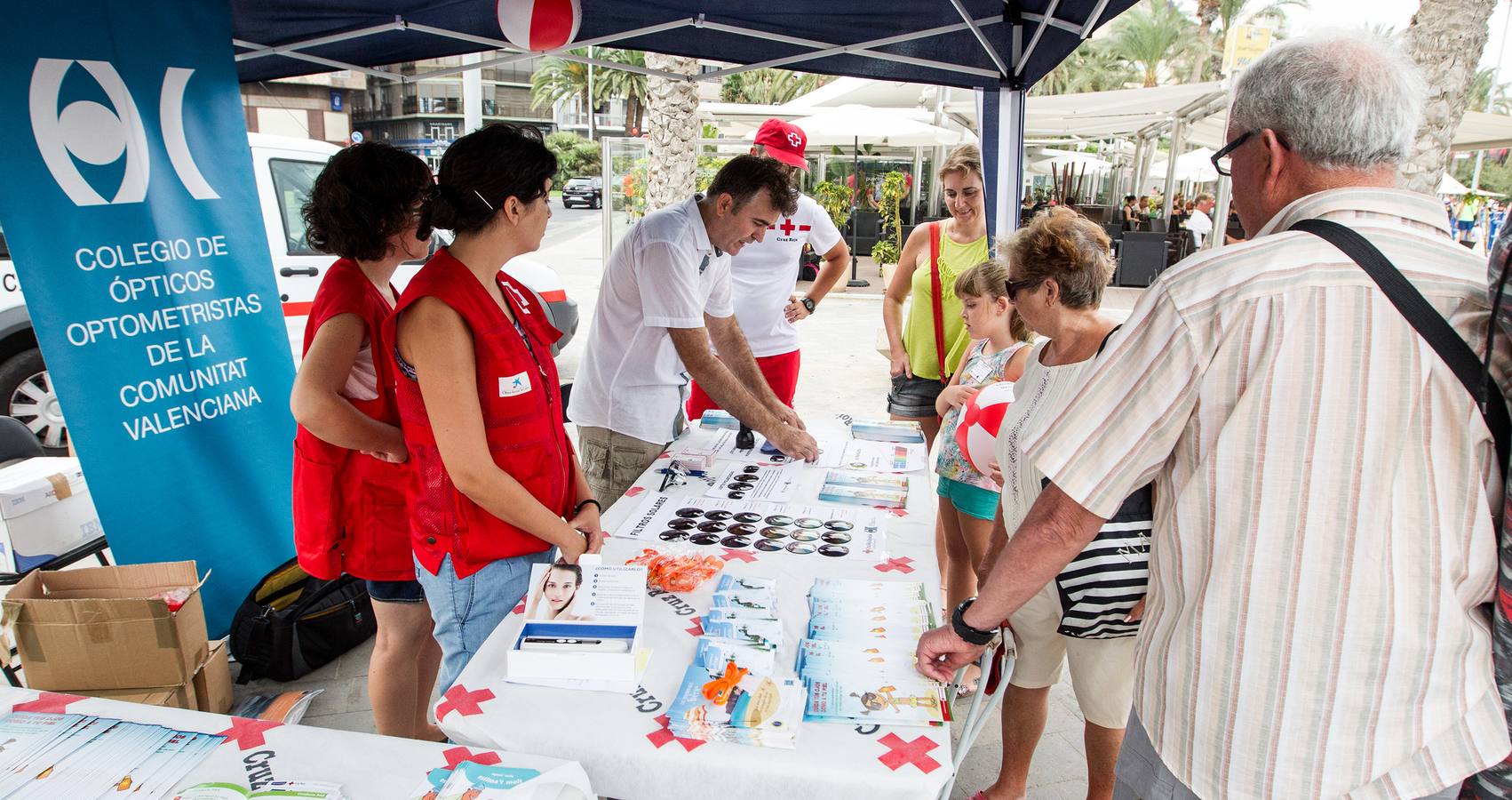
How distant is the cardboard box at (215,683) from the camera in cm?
247

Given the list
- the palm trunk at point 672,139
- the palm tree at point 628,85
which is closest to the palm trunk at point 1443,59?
the palm trunk at point 672,139

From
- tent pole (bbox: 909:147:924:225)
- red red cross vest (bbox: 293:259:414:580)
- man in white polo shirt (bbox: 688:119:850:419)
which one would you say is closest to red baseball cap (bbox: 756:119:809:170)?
man in white polo shirt (bbox: 688:119:850:419)

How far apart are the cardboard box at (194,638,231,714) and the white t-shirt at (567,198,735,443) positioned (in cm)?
128

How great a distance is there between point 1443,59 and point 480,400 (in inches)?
327

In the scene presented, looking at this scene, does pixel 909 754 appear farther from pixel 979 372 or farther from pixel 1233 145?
pixel 979 372

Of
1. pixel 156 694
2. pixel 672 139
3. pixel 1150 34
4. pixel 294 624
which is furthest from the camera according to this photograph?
pixel 1150 34

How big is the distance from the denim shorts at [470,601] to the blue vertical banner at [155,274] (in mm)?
1590

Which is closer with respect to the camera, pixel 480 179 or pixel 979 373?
pixel 480 179

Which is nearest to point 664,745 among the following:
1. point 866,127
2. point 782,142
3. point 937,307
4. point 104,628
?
point 104,628

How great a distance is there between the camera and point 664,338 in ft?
8.16

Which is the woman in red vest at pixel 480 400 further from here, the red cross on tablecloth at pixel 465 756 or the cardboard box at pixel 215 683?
the cardboard box at pixel 215 683

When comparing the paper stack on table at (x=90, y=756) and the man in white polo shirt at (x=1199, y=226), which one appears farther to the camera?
the man in white polo shirt at (x=1199, y=226)

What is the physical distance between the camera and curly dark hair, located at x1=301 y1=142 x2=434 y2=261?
1964 mm

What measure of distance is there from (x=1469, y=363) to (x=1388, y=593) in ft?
0.93
